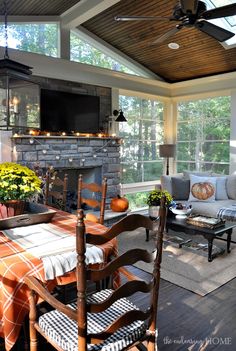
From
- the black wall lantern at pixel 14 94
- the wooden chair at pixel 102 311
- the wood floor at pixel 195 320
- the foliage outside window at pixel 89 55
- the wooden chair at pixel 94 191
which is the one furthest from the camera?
the foliage outside window at pixel 89 55

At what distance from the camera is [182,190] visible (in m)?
5.25

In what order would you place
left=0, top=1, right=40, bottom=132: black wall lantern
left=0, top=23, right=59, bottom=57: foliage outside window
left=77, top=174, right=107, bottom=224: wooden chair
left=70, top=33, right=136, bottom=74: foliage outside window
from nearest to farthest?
left=0, top=1, right=40, bottom=132: black wall lantern → left=77, top=174, right=107, bottom=224: wooden chair → left=0, top=23, right=59, bottom=57: foliage outside window → left=70, top=33, right=136, bottom=74: foliage outside window

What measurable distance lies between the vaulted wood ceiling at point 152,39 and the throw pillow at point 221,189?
230cm

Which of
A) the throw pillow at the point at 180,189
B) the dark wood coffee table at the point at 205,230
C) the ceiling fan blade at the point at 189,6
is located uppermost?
the ceiling fan blade at the point at 189,6

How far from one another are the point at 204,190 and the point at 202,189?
0.12 ft

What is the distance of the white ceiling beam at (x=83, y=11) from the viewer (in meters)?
4.05

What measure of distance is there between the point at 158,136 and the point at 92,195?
248 centimetres

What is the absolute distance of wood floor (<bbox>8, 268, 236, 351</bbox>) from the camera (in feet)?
6.61

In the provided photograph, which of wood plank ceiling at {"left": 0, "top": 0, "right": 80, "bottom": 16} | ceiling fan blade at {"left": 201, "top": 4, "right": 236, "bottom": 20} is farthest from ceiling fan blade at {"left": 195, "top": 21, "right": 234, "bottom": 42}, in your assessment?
wood plank ceiling at {"left": 0, "top": 0, "right": 80, "bottom": 16}

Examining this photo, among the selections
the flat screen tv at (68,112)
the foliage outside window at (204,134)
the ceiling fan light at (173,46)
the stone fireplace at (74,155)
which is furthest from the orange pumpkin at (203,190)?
the ceiling fan light at (173,46)

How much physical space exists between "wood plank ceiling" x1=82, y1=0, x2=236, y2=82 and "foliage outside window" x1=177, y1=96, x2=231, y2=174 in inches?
27.2

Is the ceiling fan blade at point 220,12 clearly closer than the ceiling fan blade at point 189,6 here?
No

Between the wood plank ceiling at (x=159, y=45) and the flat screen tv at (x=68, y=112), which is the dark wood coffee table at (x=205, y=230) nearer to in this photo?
the flat screen tv at (x=68, y=112)

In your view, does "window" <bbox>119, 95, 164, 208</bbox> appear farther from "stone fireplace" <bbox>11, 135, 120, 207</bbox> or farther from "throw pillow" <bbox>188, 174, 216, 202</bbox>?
"throw pillow" <bbox>188, 174, 216, 202</bbox>
